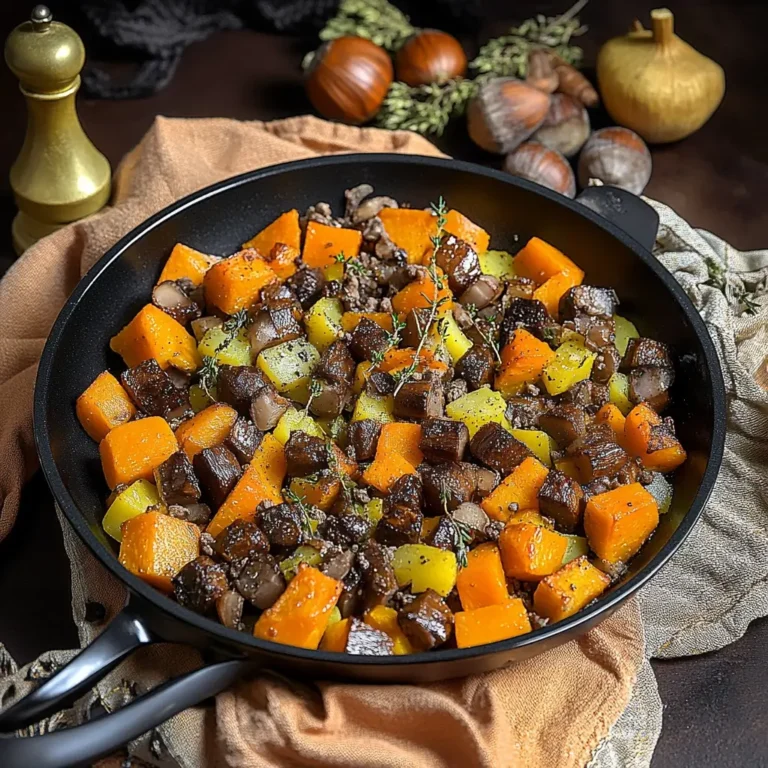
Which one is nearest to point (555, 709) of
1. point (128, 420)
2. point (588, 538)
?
point (588, 538)

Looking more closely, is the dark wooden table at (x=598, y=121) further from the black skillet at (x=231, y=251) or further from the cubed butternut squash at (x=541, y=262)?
the cubed butternut squash at (x=541, y=262)

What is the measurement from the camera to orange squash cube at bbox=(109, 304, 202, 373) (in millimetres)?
3295

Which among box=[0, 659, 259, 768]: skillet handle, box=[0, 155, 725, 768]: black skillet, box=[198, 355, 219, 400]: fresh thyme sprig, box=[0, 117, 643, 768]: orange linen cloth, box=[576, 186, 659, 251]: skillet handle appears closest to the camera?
box=[0, 659, 259, 768]: skillet handle

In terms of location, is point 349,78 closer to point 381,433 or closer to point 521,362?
point 521,362

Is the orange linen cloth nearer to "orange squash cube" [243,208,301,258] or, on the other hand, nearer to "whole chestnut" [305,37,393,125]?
"orange squash cube" [243,208,301,258]

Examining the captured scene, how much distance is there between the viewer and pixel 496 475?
3004 millimetres

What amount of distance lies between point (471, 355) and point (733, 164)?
2023 millimetres

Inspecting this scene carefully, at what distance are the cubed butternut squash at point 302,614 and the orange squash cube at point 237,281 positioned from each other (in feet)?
3.61

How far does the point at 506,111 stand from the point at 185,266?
1515 millimetres

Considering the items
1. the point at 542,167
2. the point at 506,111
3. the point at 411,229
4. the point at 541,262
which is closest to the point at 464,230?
the point at 411,229

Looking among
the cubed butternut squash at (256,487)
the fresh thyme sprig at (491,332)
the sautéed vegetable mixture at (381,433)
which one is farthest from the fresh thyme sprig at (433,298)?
the cubed butternut squash at (256,487)

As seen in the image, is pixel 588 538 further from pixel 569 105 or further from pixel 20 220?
pixel 20 220

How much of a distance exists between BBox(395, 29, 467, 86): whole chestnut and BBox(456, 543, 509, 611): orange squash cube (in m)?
2.47

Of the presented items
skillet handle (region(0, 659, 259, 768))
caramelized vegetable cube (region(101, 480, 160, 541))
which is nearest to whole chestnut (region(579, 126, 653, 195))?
caramelized vegetable cube (region(101, 480, 160, 541))
